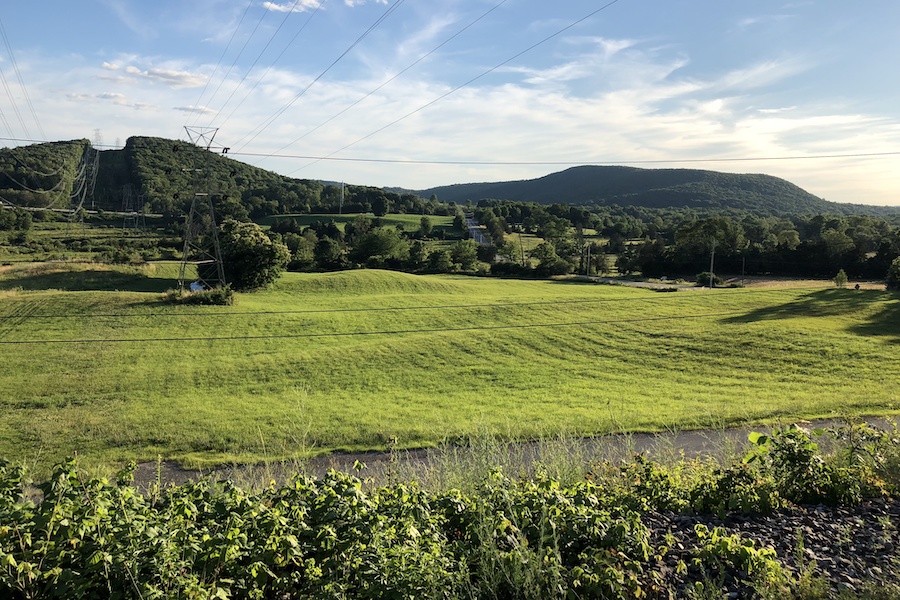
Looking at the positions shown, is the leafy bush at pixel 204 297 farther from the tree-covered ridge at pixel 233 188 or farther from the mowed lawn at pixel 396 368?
the tree-covered ridge at pixel 233 188

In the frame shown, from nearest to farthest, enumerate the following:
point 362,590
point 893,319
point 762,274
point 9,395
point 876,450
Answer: point 362,590
point 876,450
point 9,395
point 893,319
point 762,274

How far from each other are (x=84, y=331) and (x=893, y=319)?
5801 centimetres

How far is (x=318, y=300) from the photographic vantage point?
4856cm

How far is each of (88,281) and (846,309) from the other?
68.2 metres

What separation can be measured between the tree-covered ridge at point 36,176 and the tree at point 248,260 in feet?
138

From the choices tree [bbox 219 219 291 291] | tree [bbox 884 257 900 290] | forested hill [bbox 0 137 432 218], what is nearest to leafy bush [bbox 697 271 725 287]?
tree [bbox 884 257 900 290]

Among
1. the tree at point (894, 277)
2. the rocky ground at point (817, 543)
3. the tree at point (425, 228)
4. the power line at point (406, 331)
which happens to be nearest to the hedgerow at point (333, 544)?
the rocky ground at point (817, 543)

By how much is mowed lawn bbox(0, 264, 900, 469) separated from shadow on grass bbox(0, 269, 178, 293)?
0.78 feet

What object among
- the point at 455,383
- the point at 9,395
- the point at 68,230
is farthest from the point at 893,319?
the point at 68,230

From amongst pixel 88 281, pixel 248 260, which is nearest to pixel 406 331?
pixel 248 260

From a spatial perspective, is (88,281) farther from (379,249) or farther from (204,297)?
(379,249)

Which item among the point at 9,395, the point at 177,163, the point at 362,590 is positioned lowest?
the point at 9,395

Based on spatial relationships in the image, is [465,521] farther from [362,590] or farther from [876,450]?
[876,450]

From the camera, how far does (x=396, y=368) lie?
27.5 m
